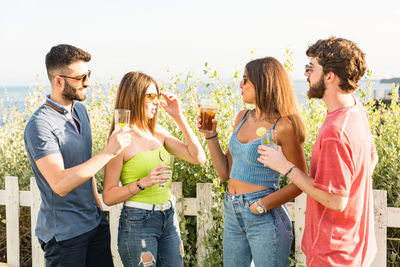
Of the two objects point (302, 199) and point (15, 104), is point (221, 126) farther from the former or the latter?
point (15, 104)

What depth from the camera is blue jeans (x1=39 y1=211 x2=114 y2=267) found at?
2.55 metres

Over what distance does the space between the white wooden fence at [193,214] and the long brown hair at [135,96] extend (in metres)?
0.88

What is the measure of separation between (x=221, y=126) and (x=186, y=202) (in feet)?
2.24

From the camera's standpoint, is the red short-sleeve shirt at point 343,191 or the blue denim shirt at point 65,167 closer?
the red short-sleeve shirt at point 343,191

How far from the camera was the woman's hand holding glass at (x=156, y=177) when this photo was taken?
8.07 feet

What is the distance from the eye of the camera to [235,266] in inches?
99.0

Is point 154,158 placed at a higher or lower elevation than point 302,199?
higher

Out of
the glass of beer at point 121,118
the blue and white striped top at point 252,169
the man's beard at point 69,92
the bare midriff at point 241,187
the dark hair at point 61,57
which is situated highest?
the dark hair at point 61,57

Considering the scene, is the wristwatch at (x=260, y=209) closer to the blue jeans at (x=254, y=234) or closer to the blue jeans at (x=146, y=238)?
the blue jeans at (x=254, y=234)

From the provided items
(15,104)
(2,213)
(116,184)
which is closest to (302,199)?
(116,184)

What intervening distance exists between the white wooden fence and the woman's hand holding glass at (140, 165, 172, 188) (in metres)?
0.87

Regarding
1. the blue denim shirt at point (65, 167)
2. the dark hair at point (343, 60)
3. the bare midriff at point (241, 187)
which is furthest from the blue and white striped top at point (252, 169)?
the blue denim shirt at point (65, 167)

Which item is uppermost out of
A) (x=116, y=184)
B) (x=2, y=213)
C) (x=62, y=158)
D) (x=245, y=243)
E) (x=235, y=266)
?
(x=62, y=158)

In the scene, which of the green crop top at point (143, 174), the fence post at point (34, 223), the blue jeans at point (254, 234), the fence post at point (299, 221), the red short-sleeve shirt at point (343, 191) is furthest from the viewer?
the fence post at point (34, 223)
